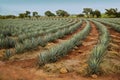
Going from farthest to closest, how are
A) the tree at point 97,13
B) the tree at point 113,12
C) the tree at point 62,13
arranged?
the tree at point 62,13, the tree at point 97,13, the tree at point 113,12

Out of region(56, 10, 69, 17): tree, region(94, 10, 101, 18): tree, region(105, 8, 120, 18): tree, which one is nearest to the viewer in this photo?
region(105, 8, 120, 18): tree

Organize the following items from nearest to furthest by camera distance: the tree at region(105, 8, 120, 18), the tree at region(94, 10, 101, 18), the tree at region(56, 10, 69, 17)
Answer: the tree at region(105, 8, 120, 18), the tree at region(94, 10, 101, 18), the tree at region(56, 10, 69, 17)

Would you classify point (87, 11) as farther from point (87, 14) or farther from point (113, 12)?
point (113, 12)

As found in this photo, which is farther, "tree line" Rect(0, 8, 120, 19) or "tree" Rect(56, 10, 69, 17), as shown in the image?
"tree" Rect(56, 10, 69, 17)

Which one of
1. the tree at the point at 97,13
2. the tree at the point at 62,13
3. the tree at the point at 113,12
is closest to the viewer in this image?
the tree at the point at 113,12

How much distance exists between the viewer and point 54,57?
6828 millimetres

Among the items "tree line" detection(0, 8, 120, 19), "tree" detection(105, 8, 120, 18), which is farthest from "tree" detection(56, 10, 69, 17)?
"tree" detection(105, 8, 120, 18)

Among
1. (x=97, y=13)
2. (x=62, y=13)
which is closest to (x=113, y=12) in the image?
(x=97, y=13)

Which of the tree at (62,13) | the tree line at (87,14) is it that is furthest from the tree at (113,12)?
the tree at (62,13)

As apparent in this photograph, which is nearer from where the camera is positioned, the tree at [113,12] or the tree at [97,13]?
the tree at [113,12]

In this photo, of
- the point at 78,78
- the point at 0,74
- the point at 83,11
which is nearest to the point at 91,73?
the point at 78,78

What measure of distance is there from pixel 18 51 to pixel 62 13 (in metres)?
104

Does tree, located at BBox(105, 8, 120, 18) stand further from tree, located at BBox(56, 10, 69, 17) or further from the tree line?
tree, located at BBox(56, 10, 69, 17)

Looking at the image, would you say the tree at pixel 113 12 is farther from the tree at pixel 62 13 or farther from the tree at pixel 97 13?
the tree at pixel 62 13
